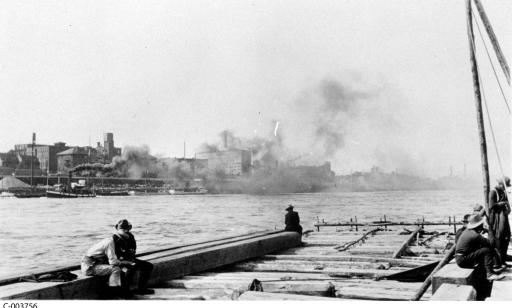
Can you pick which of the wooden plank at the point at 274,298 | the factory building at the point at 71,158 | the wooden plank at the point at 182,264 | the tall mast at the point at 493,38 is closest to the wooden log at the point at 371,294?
the wooden plank at the point at 274,298

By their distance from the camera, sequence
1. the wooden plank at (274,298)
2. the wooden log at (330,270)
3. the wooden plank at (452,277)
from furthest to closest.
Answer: the wooden log at (330,270), the wooden plank at (452,277), the wooden plank at (274,298)

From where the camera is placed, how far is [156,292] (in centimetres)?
704

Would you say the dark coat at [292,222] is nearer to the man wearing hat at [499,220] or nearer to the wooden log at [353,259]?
the wooden log at [353,259]

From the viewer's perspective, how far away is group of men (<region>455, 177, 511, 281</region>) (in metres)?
6.47

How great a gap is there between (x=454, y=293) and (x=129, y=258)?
Result: 411cm

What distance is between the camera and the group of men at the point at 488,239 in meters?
6.47

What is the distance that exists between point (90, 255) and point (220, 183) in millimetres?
173768

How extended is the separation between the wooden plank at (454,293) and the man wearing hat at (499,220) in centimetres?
313

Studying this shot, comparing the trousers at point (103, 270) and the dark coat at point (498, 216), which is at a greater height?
the dark coat at point (498, 216)

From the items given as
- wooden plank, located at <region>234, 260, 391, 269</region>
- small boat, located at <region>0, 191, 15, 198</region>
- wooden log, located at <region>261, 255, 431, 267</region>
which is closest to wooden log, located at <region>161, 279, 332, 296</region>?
wooden plank, located at <region>234, 260, 391, 269</region>

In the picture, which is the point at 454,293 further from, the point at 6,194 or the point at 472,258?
the point at 6,194

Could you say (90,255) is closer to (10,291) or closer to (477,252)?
(10,291)

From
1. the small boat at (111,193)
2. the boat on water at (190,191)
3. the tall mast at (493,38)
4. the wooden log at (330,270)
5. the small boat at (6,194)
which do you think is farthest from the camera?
the boat on water at (190,191)

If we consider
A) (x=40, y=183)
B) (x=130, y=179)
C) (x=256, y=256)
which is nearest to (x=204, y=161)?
(x=130, y=179)
